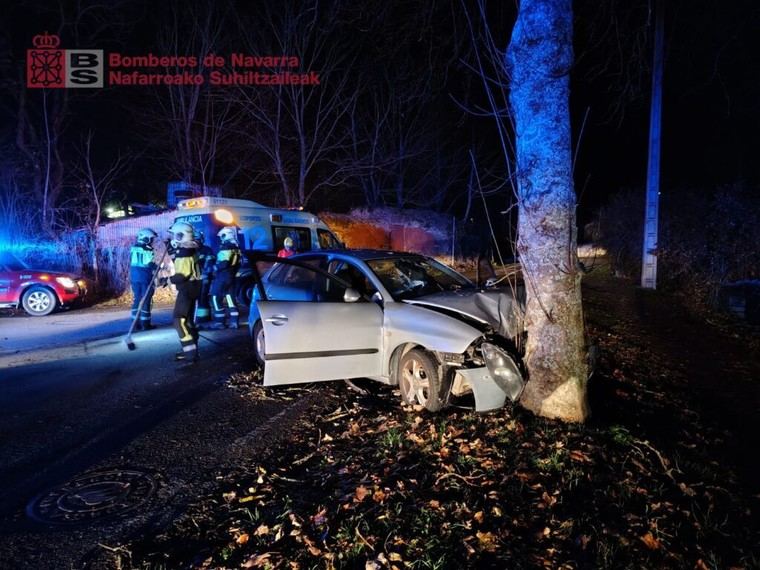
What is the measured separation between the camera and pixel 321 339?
460cm

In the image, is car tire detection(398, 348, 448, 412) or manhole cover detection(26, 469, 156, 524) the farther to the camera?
car tire detection(398, 348, 448, 412)

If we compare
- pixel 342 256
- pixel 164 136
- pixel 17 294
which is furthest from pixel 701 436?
pixel 164 136

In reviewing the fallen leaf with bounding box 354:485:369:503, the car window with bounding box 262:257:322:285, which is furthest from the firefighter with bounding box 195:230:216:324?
the fallen leaf with bounding box 354:485:369:503

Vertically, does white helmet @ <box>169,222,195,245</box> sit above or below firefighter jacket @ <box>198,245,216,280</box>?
above

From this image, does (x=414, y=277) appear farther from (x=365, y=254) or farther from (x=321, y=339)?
(x=321, y=339)

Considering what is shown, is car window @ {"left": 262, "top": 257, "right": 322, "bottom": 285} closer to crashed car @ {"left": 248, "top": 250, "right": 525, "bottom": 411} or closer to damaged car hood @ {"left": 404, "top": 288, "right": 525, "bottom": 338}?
crashed car @ {"left": 248, "top": 250, "right": 525, "bottom": 411}

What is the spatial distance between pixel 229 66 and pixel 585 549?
806 inches

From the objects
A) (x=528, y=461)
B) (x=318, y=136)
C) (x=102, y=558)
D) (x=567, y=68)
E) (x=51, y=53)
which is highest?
(x=51, y=53)

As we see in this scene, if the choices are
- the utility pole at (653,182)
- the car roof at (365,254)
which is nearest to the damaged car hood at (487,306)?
the car roof at (365,254)

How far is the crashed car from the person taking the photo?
158 inches

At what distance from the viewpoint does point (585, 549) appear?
2455mm

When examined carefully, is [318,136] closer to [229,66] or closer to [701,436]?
[229,66]

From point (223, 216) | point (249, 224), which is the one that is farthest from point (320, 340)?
point (249, 224)

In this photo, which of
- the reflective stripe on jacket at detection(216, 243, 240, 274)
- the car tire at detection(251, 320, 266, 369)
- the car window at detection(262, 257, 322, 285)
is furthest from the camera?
the reflective stripe on jacket at detection(216, 243, 240, 274)
